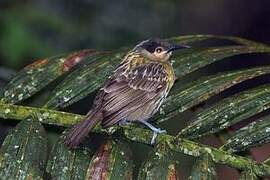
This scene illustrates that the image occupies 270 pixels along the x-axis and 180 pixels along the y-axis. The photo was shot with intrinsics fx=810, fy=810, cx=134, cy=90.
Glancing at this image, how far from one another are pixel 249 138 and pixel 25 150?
838mm

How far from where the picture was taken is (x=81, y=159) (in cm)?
298

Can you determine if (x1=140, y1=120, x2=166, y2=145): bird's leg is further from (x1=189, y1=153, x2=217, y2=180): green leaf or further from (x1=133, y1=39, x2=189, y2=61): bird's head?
(x1=133, y1=39, x2=189, y2=61): bird's head

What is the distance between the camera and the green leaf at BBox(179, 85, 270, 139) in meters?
3.12

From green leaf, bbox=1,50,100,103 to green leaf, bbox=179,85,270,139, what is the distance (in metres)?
0.69

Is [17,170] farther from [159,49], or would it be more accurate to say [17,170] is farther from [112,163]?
[159,49]

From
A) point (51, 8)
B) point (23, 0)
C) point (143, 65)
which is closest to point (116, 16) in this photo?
point (51, 8)

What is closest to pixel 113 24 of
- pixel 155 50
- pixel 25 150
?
pixel 155 50

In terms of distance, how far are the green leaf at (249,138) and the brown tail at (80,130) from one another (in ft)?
1.77

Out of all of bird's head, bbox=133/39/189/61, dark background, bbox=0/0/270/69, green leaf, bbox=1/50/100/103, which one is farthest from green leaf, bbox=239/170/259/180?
dark background, bbox=0/0/270/69

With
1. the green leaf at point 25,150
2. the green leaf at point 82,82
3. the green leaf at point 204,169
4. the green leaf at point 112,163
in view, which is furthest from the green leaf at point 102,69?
the green leaf at point 204,169

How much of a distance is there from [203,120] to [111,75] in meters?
0.68

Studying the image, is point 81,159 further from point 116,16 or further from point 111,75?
point 116,16

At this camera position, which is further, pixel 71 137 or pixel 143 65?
pixel 143 65

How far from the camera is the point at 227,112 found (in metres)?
3.17
